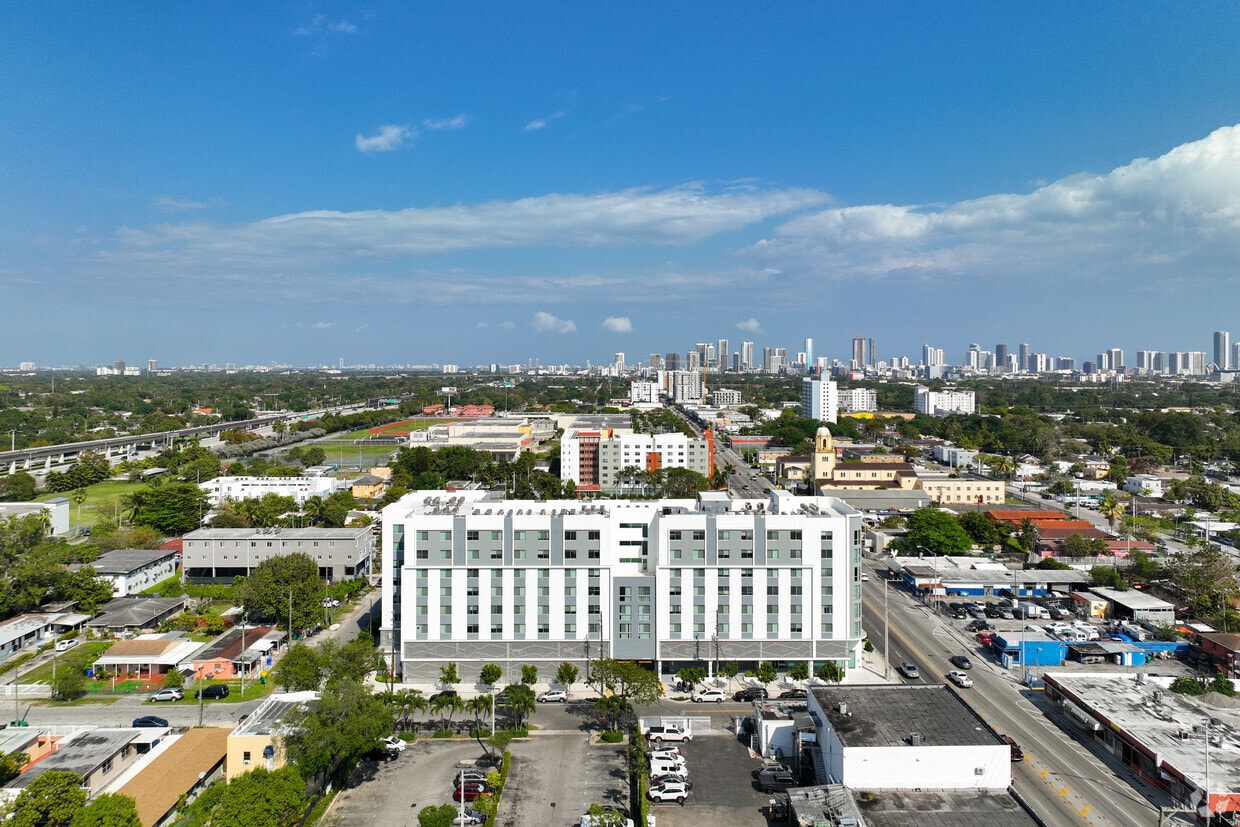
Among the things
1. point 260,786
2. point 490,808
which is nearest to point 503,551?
point 490,808

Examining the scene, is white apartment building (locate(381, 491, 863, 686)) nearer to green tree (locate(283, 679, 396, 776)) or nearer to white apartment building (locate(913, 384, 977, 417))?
green tree (locate(283, 679, 396, 776))

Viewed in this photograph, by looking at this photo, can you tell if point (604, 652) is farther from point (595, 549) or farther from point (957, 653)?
point (957, 653)

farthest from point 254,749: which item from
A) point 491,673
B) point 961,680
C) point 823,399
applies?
point 823,399

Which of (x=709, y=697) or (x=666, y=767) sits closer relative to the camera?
(x=666, y=767)

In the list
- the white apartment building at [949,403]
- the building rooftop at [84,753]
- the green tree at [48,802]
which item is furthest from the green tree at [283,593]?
the white apartment building at [949,403]

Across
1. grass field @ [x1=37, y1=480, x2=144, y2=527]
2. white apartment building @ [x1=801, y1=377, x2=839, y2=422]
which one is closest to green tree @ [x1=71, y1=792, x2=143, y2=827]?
grass field @ [x1=37, y1=480, x2=144, y2=527]

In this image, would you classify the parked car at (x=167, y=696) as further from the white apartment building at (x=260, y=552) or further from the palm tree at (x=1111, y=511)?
the palm tree at (x=1111, y=511)

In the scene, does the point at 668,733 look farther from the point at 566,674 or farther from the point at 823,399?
the point at 823,399
